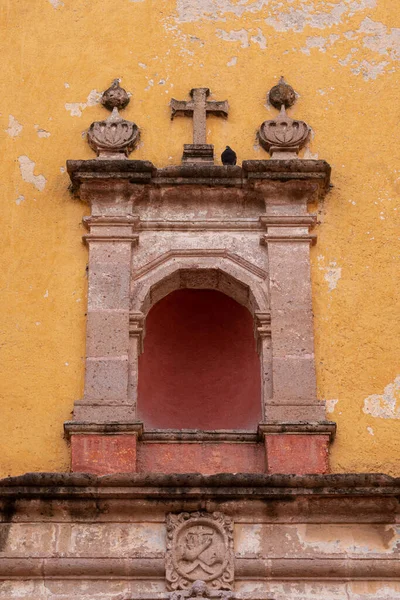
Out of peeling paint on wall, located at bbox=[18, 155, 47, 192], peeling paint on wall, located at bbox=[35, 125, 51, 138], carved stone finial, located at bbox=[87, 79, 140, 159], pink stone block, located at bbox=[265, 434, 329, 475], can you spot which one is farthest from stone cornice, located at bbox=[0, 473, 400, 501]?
peeling paint on wall, located at bbox=[35, 125, 51, 138]

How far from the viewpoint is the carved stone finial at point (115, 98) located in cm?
1098

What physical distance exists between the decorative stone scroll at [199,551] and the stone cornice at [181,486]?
0.46 feet

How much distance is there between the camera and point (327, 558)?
8.85 metres

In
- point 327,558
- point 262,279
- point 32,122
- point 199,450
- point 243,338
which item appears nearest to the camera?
point 327,558

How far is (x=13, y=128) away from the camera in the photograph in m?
10.9

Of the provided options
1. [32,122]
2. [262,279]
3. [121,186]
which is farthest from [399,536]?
[32,122]

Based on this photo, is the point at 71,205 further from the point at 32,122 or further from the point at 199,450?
the point at 199,450

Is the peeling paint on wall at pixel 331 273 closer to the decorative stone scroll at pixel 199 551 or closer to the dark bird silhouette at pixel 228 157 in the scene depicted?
the dark bird silhouette at pixel 228 157

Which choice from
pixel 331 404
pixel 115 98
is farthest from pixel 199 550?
pixel 115 98

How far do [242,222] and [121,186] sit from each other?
2.79ft

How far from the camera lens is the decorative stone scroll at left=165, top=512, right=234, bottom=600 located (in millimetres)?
8797

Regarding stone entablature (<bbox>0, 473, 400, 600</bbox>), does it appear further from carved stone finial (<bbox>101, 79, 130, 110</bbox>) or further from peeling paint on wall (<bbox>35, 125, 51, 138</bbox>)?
carved stone finial (<bbox>101, 79, 130, 110</bbox>)

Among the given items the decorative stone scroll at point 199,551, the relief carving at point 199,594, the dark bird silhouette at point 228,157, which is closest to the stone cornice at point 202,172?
the dark bird silhouette at point 228,157

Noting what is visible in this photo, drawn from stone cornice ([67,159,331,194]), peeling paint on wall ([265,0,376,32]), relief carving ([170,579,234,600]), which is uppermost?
peeling paint on wall ([265,0,376,32])
